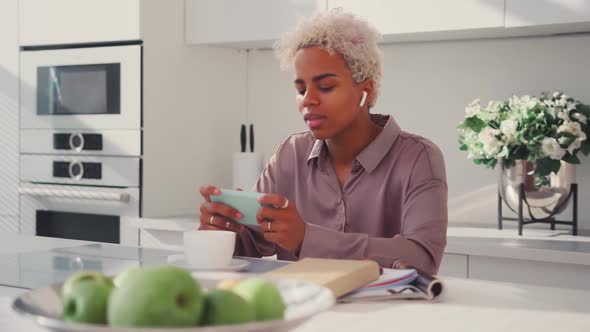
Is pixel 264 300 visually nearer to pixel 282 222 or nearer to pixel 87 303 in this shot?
pixel 87 303

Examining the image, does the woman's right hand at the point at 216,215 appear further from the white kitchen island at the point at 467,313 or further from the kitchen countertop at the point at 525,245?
the kitchen countertop at the point at 525,245

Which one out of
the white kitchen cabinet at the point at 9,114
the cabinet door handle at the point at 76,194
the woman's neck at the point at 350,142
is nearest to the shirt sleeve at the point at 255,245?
the woman's neck at the point at 350,142

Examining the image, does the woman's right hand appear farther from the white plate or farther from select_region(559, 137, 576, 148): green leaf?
select_region(559, 137, 576, 148): green leaf

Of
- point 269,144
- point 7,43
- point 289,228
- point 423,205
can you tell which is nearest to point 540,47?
point 269,144

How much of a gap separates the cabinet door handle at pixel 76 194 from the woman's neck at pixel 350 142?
134 centimetres

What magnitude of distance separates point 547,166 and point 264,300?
2090 millimetres

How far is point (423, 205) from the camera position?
173 centimetres

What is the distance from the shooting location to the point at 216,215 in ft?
5.50

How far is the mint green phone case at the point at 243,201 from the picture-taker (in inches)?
60.6

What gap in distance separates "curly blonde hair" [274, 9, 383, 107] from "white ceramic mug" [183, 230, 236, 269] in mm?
688

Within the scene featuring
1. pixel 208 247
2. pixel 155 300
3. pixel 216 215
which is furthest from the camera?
pixel 216 215

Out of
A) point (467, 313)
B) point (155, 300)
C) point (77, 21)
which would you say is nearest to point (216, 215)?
point (467, 313)

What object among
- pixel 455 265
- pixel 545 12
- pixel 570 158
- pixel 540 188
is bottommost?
pixel 455 265

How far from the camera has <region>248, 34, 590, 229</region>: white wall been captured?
291 cm
